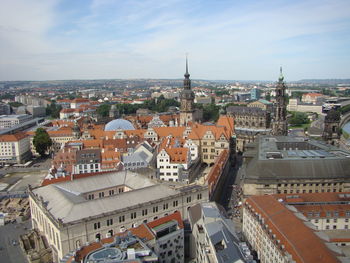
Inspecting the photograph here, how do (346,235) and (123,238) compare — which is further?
(346,235)

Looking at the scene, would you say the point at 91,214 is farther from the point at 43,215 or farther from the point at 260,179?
the point at 260,179

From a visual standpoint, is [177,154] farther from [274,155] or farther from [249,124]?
[249,124]

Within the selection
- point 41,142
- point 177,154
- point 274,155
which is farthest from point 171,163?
point 41,142

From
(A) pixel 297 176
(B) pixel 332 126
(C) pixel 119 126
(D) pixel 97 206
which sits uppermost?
(B) pixel 332 126

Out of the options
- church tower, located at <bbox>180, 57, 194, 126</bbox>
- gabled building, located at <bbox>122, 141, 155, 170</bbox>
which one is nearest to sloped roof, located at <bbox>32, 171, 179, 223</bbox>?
gabled building, located at <bbox>122, 141, 155, 170</bbox>

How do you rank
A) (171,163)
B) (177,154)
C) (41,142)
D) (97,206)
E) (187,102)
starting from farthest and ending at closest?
(187,102) < (41,142) < (177,154) < (171,163) < (97,206)

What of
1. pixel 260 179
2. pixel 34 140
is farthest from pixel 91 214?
pixel 34 140

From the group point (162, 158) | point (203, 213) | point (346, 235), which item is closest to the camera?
point (203, 213)

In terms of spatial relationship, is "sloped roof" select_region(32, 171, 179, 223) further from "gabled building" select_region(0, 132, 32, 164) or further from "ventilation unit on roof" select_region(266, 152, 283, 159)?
"gabled building" select_region(0, 132, 32, 164)
